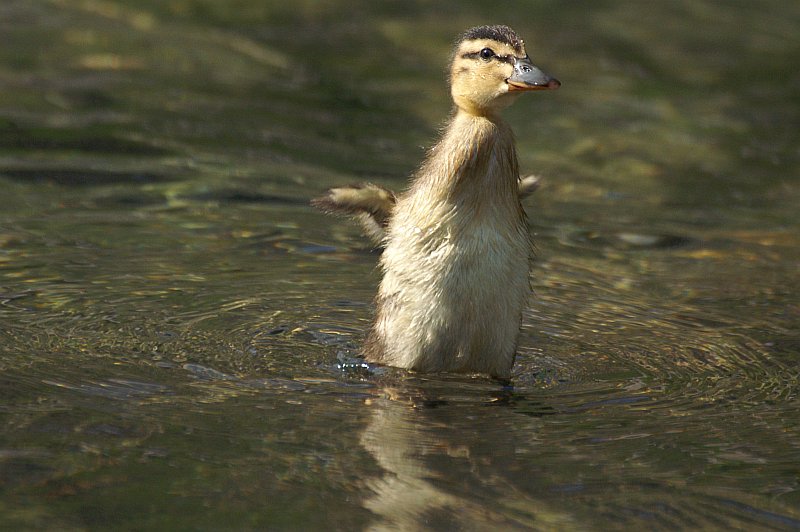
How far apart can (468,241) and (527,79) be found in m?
0.94

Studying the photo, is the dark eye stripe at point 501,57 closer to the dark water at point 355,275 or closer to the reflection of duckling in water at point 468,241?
the reflection of duckling in water at point 468,241

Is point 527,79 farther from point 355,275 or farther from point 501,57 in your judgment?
point 355,275

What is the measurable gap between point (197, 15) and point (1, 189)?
5.87 meters

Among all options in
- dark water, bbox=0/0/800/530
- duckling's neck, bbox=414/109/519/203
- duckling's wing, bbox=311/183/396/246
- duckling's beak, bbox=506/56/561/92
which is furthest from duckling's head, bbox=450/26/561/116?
dark water, bbox=0/0/800/530

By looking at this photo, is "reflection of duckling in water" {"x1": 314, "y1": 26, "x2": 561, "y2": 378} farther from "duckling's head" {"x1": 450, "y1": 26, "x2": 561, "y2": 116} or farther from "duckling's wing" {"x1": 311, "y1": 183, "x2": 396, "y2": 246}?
"duckling's wing" {"x1": 311, "y1": 183, "x2": 396, "y2": 246}

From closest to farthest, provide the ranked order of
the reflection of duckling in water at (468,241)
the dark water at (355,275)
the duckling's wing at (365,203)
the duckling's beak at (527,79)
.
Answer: the dark water at (355,275) → the duckling's beak at (527,79) → the reflection of duckling in water at (468,241) → the duckling's wing at (365,203)

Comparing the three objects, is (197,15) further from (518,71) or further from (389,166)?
(518,71)

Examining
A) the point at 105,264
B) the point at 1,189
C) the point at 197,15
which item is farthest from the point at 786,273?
the point at 197,15

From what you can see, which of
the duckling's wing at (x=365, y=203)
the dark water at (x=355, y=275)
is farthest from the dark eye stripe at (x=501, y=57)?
the dark water at (x=355, y=275)

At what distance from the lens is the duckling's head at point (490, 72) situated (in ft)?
24.9

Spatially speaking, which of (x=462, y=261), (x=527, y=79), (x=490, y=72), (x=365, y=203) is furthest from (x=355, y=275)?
(x=527, y=79)

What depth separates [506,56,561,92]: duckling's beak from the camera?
24.4 feet

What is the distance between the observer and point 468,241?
755 cm

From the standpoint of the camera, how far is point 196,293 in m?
8.97
